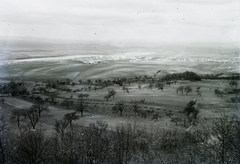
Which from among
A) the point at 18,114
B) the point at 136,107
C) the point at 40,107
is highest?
the point at 40,107

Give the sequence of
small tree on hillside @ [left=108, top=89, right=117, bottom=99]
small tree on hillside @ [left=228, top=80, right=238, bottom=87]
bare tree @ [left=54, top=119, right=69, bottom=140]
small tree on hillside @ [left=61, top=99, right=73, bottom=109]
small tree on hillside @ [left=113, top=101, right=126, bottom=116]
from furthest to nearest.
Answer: small tree on hillside @ [left=108, top=89, right=117, bottom=99]
small tree on hillside @ [left=228, top=80, right=238, bottom=87]
small tree on hillside @ [left=61, top=99, right=73, bottom=109]
small tree on hillside @ [left=113, top=101, right=126, bottom=116]
bare tree @ [left=54, top=119, right=69, bottom=140]

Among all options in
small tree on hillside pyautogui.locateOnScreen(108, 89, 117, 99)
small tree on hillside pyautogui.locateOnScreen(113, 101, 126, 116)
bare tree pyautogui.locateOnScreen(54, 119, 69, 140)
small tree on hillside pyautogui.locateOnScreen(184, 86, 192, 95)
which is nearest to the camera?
bare tree pyautogui.locateOnScreen(54, 119, 69, 140)

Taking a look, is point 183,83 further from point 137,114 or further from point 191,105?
point 137,114

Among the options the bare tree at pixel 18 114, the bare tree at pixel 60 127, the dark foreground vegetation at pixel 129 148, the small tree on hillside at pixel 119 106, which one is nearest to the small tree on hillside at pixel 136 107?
the small tree on hillside at pixel 119 106

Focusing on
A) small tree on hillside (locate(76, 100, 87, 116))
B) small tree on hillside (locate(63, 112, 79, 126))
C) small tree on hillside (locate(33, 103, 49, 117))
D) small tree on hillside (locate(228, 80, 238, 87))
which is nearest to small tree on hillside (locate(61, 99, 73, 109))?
small tree on hillside (locate(76, 100, 87, 116))

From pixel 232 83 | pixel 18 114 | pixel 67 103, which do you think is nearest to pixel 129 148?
pixel 18 114

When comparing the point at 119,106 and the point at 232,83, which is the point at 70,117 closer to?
the point at 119,106

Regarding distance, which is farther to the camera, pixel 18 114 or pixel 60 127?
pixel 18 114

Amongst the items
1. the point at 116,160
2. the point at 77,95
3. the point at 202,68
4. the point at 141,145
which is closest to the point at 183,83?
the point at 202,68

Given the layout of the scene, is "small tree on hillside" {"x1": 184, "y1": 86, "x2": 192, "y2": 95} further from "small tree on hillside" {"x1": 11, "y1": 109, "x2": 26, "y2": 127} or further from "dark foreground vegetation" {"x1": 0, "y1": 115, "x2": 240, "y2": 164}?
"small tree on hillside" {"x1": 11, "y1": 109, "x2": 26, "y2": 127}
